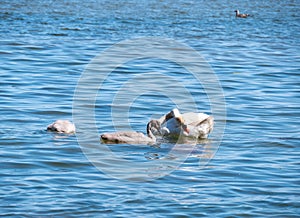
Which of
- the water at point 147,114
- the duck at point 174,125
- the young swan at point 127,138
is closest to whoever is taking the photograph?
the water at point 147,114

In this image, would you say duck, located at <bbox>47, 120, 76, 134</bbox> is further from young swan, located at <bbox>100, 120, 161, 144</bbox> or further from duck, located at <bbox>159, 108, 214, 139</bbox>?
duck, located at <bbox>159, 108, 214, 139</bbox>

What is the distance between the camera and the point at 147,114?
35.8 feet

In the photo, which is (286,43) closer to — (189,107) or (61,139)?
(189,107)

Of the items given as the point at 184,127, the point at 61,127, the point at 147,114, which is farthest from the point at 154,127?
the point at 147,114

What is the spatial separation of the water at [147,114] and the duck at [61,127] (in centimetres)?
18

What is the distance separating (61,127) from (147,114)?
184 cm

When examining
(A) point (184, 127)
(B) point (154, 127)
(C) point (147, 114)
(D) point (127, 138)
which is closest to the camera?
(D) point (127, 138)

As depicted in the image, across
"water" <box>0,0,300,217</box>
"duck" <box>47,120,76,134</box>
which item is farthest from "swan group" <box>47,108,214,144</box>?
"water" <box>0,0,300,217</box>

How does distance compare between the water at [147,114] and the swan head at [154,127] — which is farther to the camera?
the swan head at [154,127]

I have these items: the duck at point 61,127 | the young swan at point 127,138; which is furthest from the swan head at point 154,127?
the duck at point 61,127

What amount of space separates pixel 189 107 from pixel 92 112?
165 cm

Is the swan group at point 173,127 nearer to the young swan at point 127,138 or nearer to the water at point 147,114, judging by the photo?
the young swan at point 127,138

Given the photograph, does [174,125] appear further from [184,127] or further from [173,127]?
[184,127]

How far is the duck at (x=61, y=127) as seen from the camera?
9.47m
